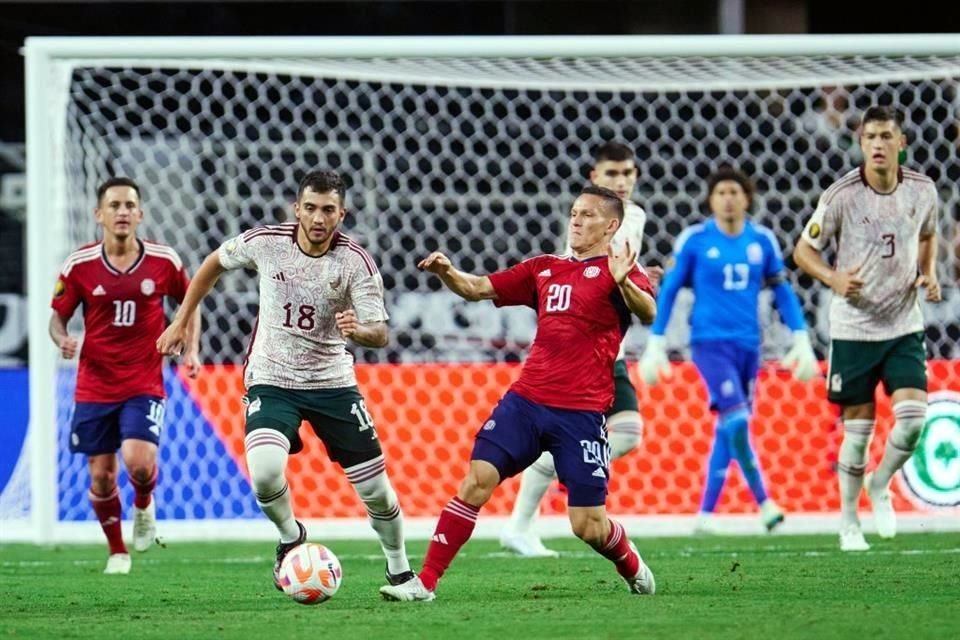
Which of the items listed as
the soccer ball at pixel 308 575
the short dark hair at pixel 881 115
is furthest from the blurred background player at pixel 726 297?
the soccer ball at pixel 308 575

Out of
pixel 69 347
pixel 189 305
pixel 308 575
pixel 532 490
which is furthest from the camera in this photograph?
pixel 532 490

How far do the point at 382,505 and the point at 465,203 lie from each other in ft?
20.2

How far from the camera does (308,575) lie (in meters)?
6.40

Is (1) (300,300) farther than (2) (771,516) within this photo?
No

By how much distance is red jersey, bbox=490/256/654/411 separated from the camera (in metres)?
6.77

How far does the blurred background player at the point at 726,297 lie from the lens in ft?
33.7

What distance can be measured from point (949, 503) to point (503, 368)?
295 cm

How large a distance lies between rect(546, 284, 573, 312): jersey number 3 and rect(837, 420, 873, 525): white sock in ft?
9.23

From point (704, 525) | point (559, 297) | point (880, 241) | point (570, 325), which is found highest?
point (880, 241)

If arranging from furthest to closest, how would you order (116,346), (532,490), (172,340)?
1. (532,490)
2. (116,346)
3. (172,340)

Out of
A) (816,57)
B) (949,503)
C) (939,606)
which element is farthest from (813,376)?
(939,606)

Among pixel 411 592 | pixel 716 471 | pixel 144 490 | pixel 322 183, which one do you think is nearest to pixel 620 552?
pixel 411 592

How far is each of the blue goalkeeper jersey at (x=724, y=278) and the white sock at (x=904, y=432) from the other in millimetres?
1450

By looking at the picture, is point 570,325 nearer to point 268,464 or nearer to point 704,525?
point 268,464
